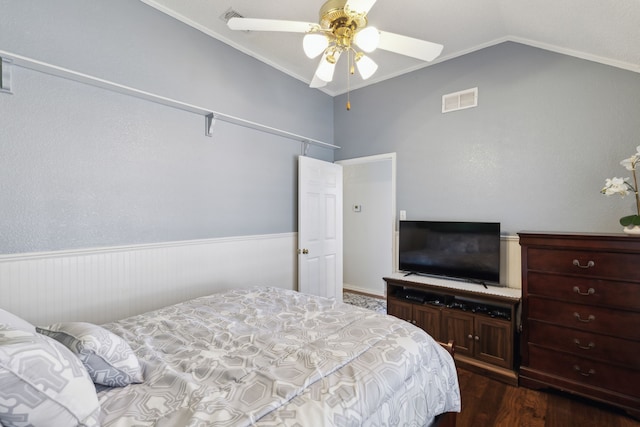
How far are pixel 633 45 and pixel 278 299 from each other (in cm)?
300

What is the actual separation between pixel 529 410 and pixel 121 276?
9.95 ft

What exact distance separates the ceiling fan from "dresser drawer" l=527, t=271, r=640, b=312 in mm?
1813

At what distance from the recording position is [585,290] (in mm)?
2039

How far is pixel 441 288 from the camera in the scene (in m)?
2.73

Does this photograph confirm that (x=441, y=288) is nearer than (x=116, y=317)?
No

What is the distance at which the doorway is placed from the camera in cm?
475

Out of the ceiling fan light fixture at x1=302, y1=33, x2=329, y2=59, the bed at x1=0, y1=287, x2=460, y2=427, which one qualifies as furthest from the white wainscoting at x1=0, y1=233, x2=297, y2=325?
the ceiling fan light fixture at x1=302, y1=33, x2=329, y2=59

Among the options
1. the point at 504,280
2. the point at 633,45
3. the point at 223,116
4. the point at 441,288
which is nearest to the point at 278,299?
the point at 441,288

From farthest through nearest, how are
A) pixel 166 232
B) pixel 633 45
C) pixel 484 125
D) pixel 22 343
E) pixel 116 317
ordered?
1. pixel 484 125
2. pixel 166 232
3. pixel 116 317
4. pixel 633 45
5. pixel 22 343

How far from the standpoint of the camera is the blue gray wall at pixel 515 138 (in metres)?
2.36

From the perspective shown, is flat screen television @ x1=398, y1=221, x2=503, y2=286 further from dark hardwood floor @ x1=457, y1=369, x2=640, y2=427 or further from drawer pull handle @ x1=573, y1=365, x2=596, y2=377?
dark hardwood floor @ x1=457, y1=369, x2=640, y2=427

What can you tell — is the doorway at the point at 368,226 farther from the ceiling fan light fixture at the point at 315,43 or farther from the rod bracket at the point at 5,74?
the rod bracket at the point at 5,74

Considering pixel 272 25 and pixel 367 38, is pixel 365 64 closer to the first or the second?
pixel 367 38

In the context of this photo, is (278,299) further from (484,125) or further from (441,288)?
(484,125)
